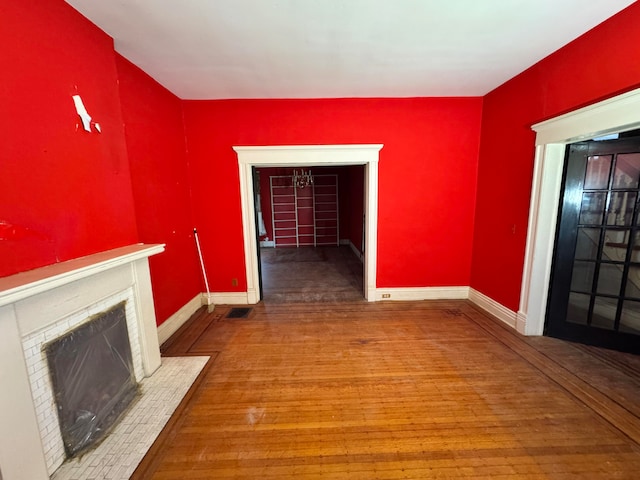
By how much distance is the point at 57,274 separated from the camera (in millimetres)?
1241

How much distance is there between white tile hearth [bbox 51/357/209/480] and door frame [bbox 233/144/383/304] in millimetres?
1531

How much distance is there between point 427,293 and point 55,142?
386cm

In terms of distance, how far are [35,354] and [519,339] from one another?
3652 millimetres

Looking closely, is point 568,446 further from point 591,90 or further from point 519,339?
point 591,90

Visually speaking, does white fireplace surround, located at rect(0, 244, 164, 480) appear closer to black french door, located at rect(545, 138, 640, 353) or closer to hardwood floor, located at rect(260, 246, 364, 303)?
hardwood floor, located at rect(260, 246, 364, 303)

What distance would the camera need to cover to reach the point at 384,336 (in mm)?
2674

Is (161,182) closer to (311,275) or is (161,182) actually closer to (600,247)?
(311,275)

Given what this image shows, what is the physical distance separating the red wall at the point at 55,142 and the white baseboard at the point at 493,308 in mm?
3744

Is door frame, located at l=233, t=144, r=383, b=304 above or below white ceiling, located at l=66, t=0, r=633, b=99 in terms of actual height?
below

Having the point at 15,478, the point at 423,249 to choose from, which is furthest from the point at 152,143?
the point at 423,249

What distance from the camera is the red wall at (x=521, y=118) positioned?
176 cm

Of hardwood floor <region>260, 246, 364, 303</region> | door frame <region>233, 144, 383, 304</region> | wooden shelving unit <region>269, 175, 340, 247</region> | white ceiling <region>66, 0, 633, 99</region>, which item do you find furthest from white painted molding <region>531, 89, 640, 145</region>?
wooden shelving unit <region>269, 175, 340, 247</region>

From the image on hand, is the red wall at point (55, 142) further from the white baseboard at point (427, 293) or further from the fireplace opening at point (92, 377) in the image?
the white baseboard at point (427, 293)

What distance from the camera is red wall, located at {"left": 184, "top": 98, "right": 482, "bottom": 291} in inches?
123
